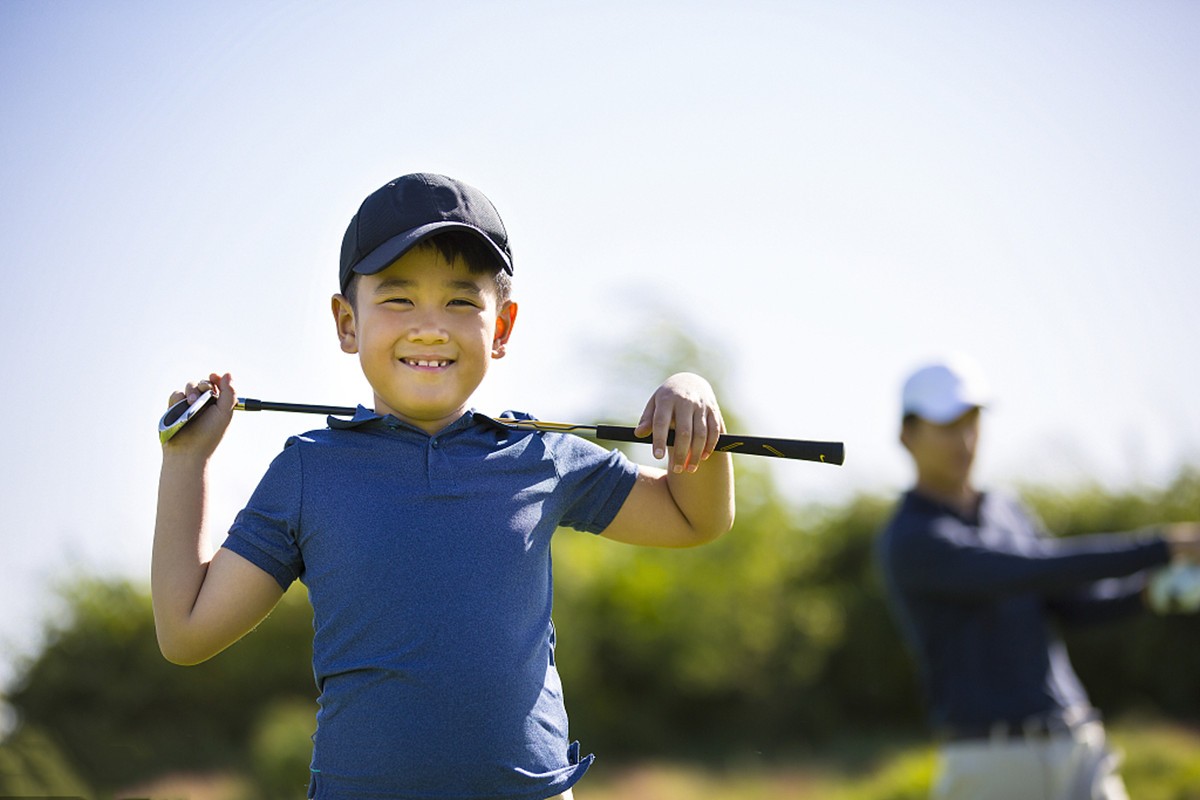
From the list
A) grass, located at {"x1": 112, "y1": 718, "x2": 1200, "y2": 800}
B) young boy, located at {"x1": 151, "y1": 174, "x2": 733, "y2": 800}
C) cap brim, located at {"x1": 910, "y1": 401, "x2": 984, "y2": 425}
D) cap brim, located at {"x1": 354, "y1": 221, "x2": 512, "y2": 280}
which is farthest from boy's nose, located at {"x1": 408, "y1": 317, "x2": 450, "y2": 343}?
grass, located at {"x1": 112, "y1": 718, "x2": 1200, "y2": 800}

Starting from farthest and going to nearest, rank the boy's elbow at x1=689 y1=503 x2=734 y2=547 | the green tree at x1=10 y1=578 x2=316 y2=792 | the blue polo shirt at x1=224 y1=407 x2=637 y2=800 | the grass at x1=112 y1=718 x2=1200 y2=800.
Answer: the green tree at x1=10 y1=578 x2=316 y2=792
the grass at x1=112 y1=718 x2=1200 y2=800
the boy's elbow at x1=689 y1=503 x2=734 y2=547
the blue polo shirt at x1=224 y1=407 x2=637 y2=800

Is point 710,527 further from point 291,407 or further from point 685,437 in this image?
point 291,407

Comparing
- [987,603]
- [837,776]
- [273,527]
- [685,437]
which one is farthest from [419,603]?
[837,776]

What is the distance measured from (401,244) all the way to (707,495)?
74 centimetres

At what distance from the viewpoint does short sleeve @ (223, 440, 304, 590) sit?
212 cm

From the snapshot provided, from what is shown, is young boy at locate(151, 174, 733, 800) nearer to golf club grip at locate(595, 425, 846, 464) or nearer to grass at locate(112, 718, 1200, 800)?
golf club grip at locate(595, 425, 846, 464)

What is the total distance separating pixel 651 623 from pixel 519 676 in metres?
11.0

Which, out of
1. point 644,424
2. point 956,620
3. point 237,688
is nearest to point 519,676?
point 644,424

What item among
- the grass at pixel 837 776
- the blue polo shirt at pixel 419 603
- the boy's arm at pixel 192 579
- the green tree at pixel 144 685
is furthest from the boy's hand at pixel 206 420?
the green tree at pixel 144 685

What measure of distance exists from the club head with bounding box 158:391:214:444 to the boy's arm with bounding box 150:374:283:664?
0.9 inches

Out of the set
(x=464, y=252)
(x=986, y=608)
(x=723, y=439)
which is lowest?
(x=986, y=608)

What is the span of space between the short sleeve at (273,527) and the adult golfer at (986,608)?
305cm

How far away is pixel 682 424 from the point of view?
2.17 m

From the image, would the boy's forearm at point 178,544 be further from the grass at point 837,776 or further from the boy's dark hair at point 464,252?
the grass at point 837,776
